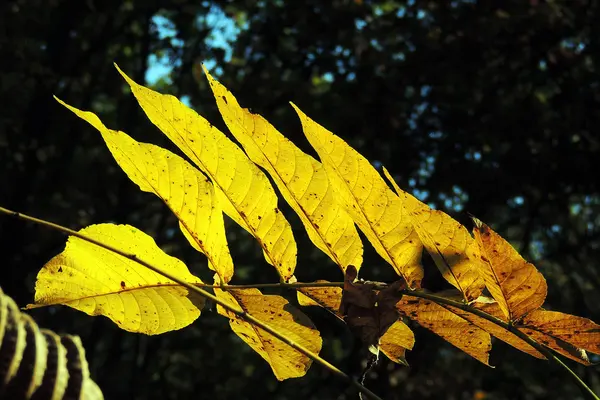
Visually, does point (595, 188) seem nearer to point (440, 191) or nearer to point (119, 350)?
point (440, 191)

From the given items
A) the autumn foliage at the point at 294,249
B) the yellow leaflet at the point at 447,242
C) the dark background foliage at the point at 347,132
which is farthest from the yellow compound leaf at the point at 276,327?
the dark background foliage at the point at 347,132

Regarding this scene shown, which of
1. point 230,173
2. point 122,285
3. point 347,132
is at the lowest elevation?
point 122,285

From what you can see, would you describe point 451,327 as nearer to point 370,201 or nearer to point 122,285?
point 370,201

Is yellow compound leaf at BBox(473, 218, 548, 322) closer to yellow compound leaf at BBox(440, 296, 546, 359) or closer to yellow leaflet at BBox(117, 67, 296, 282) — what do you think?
→ yellow compound leaf at BBox(440, 296, 546, 359)

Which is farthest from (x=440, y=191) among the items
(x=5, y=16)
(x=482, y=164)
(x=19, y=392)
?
(x=19, y=392)

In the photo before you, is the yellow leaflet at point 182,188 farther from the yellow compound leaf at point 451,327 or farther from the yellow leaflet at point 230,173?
the yellow compound leaf at point 451,327

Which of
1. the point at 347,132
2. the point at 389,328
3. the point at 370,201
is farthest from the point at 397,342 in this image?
the point at 347,132

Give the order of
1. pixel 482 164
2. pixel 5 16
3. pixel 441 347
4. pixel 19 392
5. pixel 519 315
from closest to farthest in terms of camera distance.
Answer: pixel 19 392, pixel 519 315, pixel 482 164, pixel 441 347, pixel 5 16

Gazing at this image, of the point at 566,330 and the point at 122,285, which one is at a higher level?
the point at 566,330
